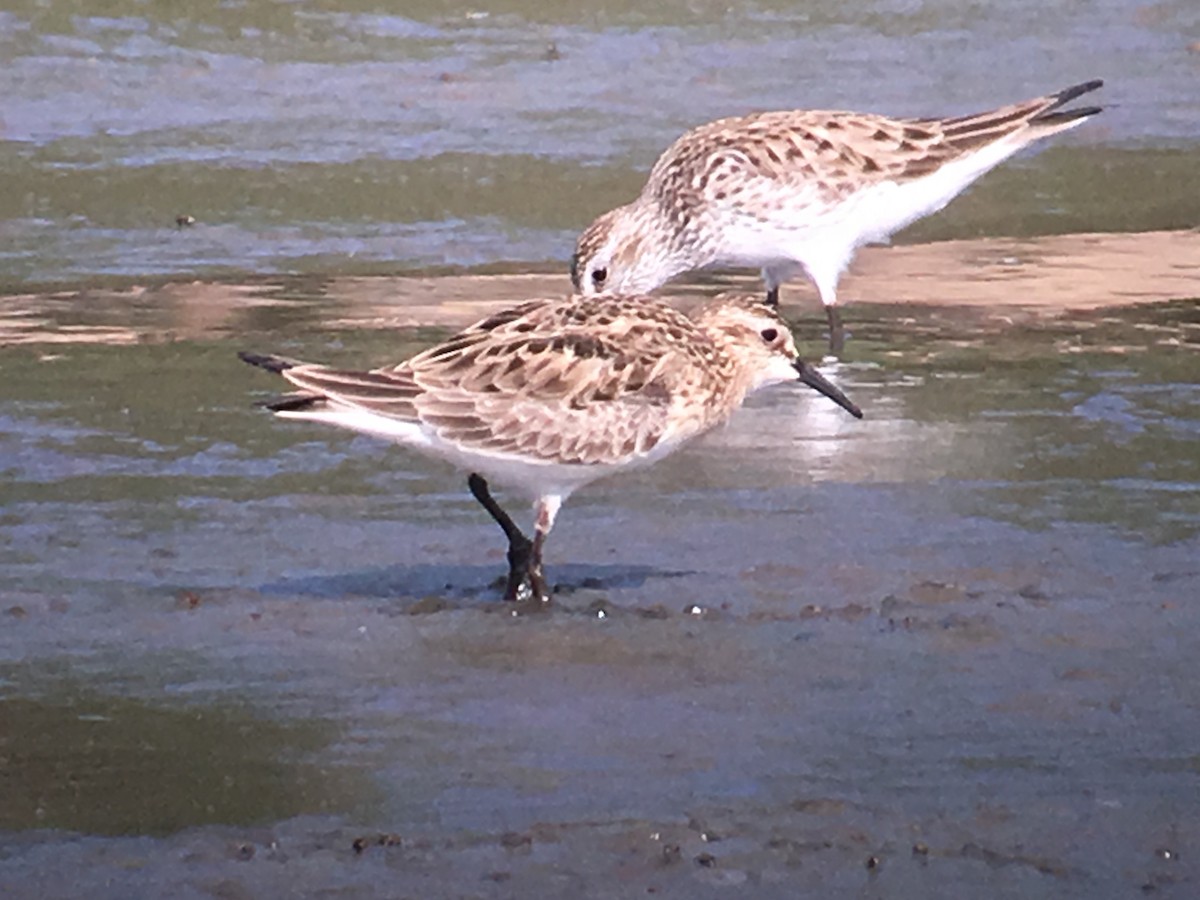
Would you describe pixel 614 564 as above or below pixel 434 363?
below

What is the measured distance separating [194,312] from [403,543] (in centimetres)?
376

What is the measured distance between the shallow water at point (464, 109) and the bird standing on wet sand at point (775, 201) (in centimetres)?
105

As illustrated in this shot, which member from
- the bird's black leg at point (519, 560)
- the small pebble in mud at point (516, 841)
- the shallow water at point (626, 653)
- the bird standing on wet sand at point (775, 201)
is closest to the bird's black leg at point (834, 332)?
the bird standing on wet sand at point (775, 201)

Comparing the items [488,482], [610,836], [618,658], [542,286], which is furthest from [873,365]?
[610,836]

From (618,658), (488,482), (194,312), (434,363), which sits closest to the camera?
(618,658)

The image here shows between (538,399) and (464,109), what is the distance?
8.61 m

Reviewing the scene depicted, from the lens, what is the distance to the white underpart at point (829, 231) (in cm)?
1170

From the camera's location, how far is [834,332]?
1138cm

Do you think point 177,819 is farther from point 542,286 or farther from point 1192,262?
point 1192,262

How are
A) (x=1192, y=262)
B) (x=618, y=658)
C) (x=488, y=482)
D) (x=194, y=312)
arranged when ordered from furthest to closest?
(x=1192, y=262), (x=194, y=312), (x=488, y=482), (x=618, y=658)

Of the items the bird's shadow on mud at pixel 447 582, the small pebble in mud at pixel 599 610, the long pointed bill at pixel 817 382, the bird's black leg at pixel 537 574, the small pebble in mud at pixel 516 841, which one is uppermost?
the long pointed bill at pixel 817 382

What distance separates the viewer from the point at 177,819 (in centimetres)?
564

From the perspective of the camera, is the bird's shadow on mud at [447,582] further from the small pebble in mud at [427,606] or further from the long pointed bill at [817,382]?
the long pointed bill at [817,382]

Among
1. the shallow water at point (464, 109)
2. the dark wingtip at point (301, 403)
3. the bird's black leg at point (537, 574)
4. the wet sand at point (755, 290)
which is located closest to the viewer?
the dark wingtip at point (301, 403)
